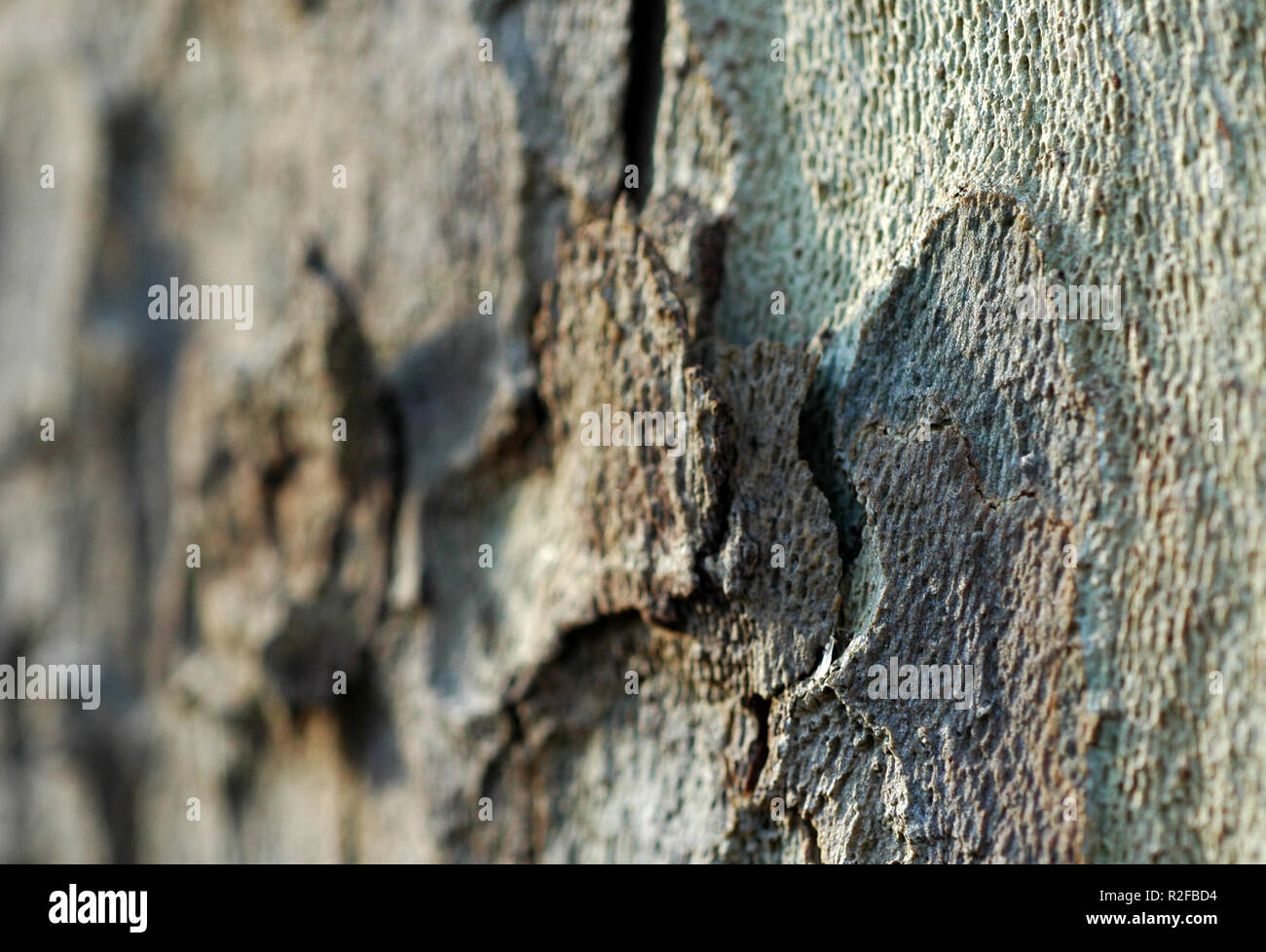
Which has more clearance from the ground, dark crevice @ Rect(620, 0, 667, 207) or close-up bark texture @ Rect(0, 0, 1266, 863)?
dark crevice @ Rect(620, 0, 667, 207)

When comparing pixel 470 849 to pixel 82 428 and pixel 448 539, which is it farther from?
pixel 82 428

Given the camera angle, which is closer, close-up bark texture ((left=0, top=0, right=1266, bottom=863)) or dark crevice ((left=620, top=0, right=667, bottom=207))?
close-up bark texture ((left=0, top=0, right=1266, bottom=863))

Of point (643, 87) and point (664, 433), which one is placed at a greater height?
point (643, 87)

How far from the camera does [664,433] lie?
2.03 ft

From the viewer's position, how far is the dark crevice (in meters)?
0.69

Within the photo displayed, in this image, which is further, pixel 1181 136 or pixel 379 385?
pixel 379 385

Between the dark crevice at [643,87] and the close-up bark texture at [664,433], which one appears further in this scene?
the dark crevice at [643,87]

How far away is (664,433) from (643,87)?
235 millimetres

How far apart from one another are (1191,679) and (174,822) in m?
0.82

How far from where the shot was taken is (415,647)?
0.76 meters

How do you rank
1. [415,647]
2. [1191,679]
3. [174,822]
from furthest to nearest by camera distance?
[174,822]
[415,647]
[1191,679]

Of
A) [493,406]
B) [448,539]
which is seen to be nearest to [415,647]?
[448,539]

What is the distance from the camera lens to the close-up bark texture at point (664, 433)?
0.50 metres
